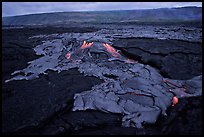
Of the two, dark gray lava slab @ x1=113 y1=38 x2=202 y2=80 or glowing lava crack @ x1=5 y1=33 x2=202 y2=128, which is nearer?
glowing lava crack @ x1=5 y1=33 x2=202 y2=128

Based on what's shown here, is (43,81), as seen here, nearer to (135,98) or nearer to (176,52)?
(135,98)

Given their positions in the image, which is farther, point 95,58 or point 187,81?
point 95,58

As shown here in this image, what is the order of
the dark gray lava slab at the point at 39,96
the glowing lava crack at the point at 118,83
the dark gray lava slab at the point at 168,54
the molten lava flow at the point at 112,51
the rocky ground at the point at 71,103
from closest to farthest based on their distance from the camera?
the rocky ground at the point at 71,103 < the dark gray lava slab at the point at 39,96 < the glowing lava crack at the point at 118,83 < the dark gray lava slab at the point at 168,54 < the molten lava flow at the point at 112,51

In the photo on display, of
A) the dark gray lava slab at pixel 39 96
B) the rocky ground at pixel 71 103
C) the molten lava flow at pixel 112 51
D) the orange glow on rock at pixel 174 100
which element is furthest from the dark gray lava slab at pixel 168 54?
the dark gray lava slab at pixel 39 96

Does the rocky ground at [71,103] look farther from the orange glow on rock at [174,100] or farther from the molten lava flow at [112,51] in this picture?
the molten lava flow at [112,51]

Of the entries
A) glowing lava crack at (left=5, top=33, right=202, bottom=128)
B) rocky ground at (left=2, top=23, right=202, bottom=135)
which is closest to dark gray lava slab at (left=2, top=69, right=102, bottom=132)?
rocky ground at (left=2, top=23, right=202, bottom=135)

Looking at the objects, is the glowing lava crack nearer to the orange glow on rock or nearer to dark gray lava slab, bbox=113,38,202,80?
the orange glow on rock

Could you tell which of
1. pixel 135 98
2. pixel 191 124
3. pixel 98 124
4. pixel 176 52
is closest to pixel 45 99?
pixel 98 124
